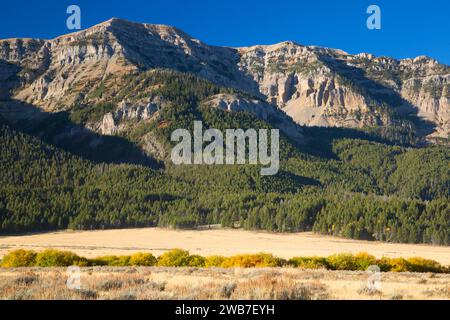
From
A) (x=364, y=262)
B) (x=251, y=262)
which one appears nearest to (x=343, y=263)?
(x=364, y=262)

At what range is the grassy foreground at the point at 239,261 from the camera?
145 feet

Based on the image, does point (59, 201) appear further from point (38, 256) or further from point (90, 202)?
point (38, 256)

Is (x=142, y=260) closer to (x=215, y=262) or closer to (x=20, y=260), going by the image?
(x=215, y=262)

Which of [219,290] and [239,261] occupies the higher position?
[219,290]

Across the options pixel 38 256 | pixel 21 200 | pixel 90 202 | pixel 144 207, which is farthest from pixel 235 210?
pixel 38 256

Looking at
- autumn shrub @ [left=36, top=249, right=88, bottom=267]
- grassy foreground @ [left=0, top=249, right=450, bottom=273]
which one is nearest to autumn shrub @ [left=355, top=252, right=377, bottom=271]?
grassy foreground @ [left=0, top=249, right=450, bottom=273]

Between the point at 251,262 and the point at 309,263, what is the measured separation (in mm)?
5318

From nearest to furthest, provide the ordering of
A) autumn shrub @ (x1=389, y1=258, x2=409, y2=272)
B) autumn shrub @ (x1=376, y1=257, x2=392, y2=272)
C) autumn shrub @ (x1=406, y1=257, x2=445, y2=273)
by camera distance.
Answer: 1. autumn shrub @ (x1=376, y1=257, x2=392, y2=272)
2. autumn shrub @ (x1=389, y1=258, x2=409, y2=272)
3. autumn shrub @ (x1=406, y1=257, x2=445, y2=273)

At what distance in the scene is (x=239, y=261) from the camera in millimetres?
44094

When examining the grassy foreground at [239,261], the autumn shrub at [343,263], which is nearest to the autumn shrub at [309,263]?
the grassy foreground at [239,261]

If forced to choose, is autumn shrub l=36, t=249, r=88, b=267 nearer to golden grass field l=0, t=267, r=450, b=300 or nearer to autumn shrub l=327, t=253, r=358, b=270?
golden grass field l=0, t=267, r=450, b=300

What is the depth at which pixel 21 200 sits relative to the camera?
144 m

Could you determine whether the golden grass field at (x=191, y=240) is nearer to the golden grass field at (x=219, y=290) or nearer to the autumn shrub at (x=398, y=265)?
the autumn shrub at (x=398, y=265)

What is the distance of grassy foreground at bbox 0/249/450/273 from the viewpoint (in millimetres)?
44250
